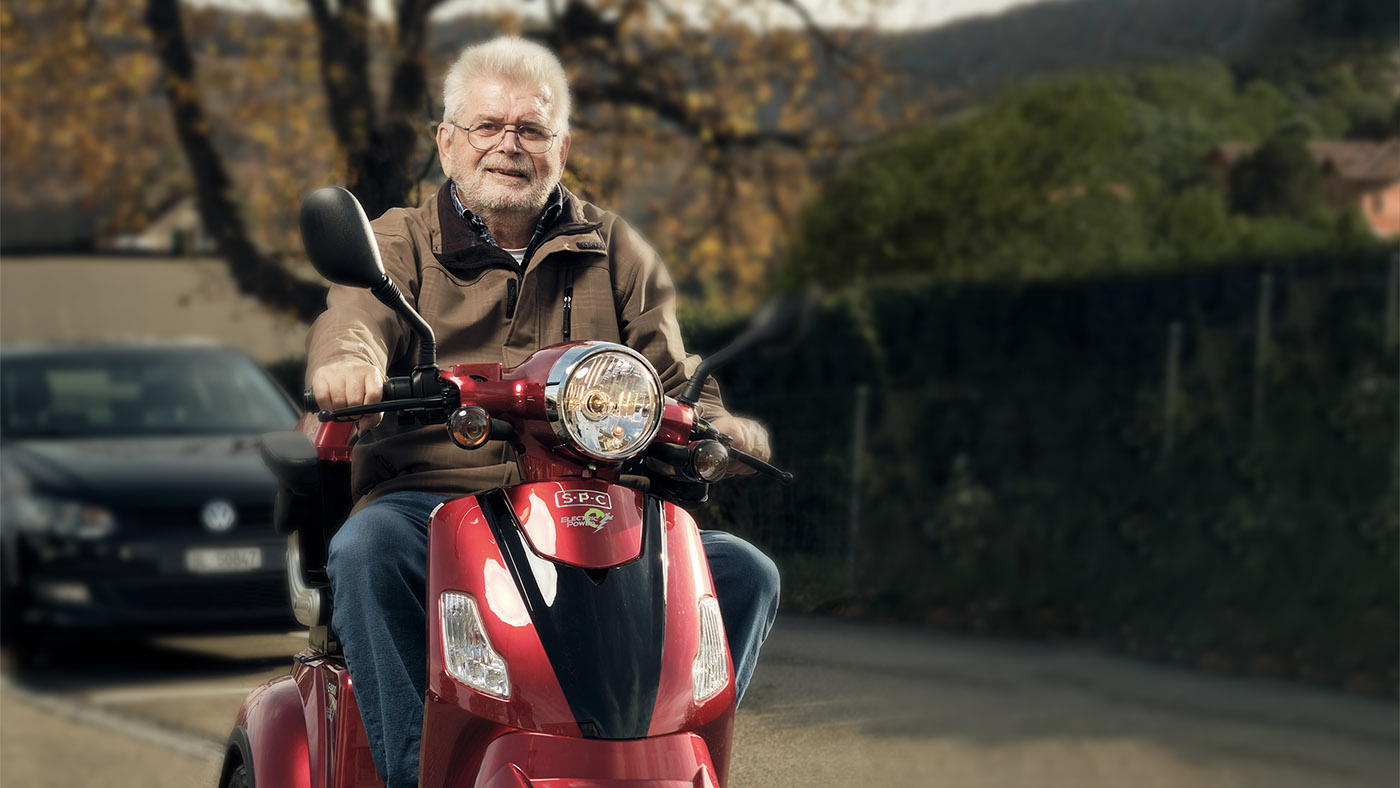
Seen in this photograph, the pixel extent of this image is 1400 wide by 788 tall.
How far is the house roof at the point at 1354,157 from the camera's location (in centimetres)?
747

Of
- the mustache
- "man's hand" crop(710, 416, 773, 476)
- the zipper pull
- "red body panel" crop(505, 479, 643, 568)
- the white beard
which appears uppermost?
the mustache

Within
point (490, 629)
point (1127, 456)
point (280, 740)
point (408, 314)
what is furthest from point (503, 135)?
point (1127, 456)

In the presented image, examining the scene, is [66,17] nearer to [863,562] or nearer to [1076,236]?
[863,562]

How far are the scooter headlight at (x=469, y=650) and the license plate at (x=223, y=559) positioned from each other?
4187 millimetres

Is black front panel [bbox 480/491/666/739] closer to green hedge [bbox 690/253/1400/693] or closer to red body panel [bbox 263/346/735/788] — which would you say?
red body panel [bbox 263/346/735/788]

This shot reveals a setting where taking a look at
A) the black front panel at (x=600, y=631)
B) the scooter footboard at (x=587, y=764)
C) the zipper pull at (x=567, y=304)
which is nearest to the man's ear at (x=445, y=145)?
the zipper pull at (x=567, y=304)

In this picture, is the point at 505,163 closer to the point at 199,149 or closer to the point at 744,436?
the point at 744,436

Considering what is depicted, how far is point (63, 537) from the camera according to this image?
18.7 feet

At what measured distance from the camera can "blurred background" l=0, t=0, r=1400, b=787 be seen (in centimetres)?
622

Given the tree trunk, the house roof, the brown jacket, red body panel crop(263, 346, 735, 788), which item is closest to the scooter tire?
the brown jacket

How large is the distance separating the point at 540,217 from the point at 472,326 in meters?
0.25

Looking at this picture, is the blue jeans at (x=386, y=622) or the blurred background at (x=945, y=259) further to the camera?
the blurred background at (x=945, y=259)

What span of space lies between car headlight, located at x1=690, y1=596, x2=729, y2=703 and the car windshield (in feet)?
15.3

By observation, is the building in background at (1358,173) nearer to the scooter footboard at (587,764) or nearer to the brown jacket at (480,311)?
the brown jacket at (480,311)
